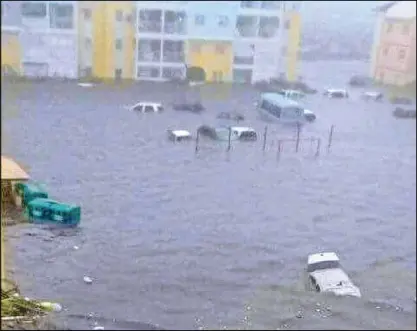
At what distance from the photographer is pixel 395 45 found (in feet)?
29.2

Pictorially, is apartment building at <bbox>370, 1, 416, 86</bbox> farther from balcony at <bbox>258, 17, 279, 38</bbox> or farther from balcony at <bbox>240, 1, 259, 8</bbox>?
balcony at <bbox>240, 1, 259, 8</bbox>

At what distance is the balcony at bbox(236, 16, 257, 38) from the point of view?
25.0 feet

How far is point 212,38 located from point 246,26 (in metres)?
0.46

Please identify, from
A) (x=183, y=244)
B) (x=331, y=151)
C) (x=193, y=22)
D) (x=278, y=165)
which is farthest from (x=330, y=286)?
(x=193, y=22)

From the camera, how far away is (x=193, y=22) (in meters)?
7.40

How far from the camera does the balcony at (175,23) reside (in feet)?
24.2

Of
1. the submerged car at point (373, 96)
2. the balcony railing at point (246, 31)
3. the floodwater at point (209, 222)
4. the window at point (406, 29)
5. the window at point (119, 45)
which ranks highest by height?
the window at point (406, 29)

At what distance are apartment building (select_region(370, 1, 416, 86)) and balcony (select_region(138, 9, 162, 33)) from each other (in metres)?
3.29

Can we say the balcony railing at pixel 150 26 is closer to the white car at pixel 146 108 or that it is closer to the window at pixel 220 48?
the window at pixel 220 48

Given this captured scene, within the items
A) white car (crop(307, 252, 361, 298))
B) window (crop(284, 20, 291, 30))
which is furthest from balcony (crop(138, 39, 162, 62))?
white car (crop(307, 252, 361, 298))

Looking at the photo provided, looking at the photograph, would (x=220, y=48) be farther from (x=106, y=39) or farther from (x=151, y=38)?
(x=106, y=39)

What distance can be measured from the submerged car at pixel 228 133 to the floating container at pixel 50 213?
2349 millimetres

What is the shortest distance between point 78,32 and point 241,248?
5061mm

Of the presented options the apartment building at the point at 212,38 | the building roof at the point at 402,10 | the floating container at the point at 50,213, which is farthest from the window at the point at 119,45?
the floating container at the point at 50,213
